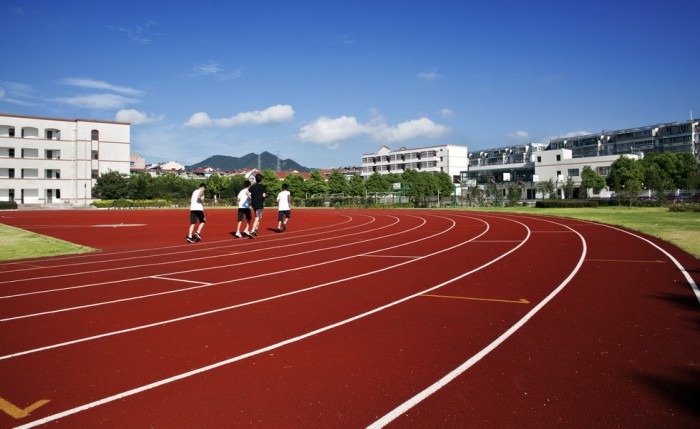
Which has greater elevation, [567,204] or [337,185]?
[337,185]

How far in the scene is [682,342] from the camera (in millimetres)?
4375

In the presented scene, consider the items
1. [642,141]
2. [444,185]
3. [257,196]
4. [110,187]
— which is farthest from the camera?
[642,141]

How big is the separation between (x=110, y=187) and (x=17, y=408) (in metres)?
67.5

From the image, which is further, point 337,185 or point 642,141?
point 642,141

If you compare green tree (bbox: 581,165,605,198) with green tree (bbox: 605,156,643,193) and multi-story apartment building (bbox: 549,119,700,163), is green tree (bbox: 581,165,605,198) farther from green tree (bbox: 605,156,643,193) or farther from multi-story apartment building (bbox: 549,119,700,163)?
multi-story apartment building (bbox: 549,119,700,163)

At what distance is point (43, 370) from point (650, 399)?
4873 mm

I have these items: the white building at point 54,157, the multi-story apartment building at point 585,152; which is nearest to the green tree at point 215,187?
the white building at point 54,157

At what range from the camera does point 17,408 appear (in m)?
3.22

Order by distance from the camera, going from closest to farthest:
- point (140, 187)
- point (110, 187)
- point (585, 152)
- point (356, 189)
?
point (110, 187) < point (140, 187) < point (356, 189) < point (585, 152)

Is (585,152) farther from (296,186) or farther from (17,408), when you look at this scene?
(17,408)

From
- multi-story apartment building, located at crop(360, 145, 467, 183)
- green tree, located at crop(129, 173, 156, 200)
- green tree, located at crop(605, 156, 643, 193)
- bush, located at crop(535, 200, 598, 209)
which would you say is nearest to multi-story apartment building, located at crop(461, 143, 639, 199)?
multi-story apartment building, located at crop(360, 145, 467, 183)

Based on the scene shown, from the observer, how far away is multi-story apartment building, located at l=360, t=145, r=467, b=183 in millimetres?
103625

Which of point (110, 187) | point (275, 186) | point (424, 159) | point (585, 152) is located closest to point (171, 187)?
point (110, 187)

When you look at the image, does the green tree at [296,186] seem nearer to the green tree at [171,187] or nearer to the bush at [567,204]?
the green tree at [171,187]
